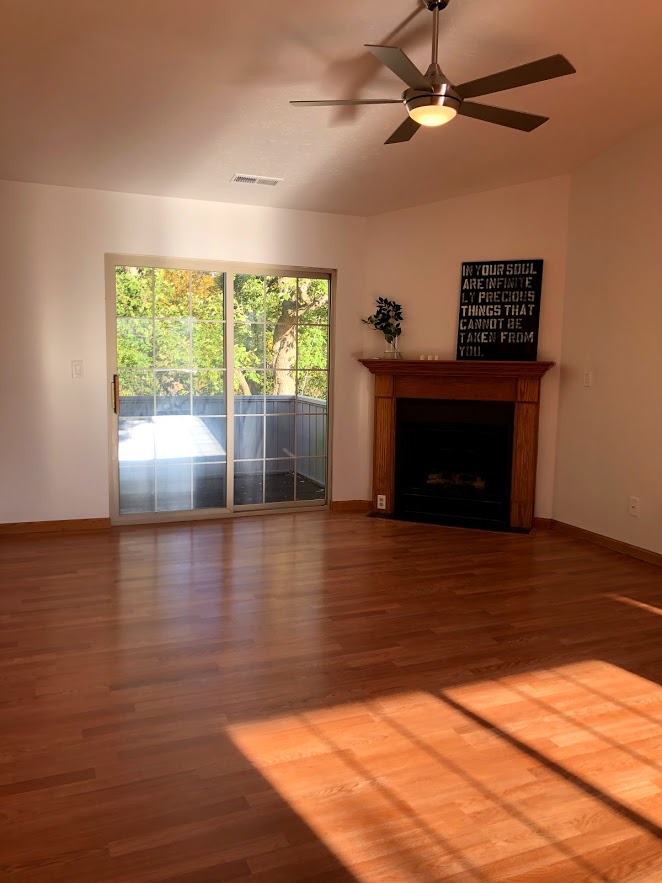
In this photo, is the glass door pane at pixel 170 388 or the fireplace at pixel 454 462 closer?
the glass door pane at pixel 170 388

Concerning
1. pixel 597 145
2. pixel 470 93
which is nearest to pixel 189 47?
pixel 470 93

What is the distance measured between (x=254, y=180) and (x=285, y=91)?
146 cm

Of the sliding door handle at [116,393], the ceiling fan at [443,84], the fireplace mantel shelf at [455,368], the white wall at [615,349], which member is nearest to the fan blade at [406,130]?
the ceiling fan at [443,84]

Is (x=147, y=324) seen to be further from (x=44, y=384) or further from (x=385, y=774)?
(x=385, y=774)

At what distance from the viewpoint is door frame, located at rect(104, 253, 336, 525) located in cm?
546

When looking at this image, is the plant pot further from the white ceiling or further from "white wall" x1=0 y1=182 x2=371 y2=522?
"white wall" x1=0 y1=182 x2=371 y2=522

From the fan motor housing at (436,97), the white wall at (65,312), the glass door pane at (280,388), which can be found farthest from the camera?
the glass door pane at (280,388)

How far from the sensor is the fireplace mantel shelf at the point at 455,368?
5465 mm

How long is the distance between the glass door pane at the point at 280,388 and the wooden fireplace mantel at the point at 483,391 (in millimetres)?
555

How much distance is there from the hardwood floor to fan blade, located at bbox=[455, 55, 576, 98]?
245cm

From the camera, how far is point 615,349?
16.6ft

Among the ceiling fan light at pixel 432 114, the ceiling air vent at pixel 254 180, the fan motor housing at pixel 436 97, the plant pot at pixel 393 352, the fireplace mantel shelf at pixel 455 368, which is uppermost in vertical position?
the ceiling air vent at pixel 254 180

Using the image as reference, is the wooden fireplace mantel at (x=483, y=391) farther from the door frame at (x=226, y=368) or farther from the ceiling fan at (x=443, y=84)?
the ceiling fan at (x=443, y=84)

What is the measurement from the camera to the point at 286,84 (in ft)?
11.7
